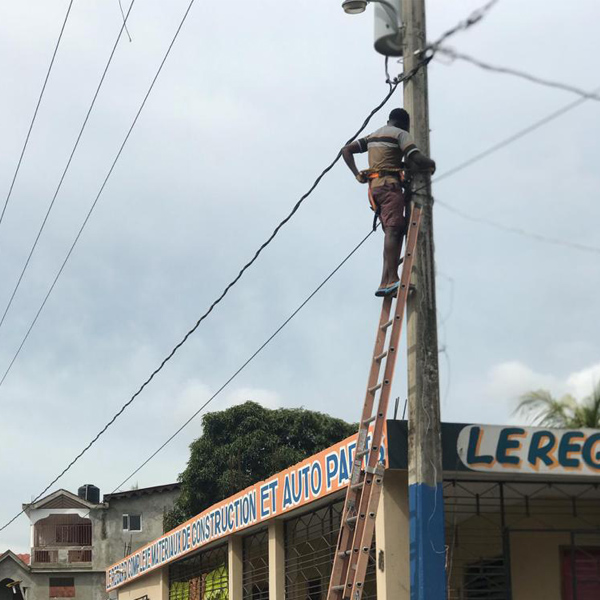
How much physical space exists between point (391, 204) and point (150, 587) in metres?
21.1

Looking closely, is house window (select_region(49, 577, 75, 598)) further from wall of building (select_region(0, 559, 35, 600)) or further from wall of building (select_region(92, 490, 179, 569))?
wall of building (select_region(92, 490, 179, 569))

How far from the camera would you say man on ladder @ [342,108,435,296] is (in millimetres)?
11039

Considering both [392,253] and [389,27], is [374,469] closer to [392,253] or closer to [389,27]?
[392,253]

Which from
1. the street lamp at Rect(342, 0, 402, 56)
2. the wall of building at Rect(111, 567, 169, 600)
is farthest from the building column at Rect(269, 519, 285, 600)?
the wall of building at Rect(111, 567, 169, 600)

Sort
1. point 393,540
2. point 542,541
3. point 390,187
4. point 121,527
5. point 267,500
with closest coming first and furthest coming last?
point 390,187
point 393,540
point 542,541
point 267,500
point 121,527

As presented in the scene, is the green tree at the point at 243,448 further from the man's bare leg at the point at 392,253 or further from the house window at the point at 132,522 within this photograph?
the man's bare leg at the point at 392,253

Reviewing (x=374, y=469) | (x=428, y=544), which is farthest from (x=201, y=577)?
(x=428, y=544)

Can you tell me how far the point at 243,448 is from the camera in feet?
167

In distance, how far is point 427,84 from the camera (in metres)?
10.9

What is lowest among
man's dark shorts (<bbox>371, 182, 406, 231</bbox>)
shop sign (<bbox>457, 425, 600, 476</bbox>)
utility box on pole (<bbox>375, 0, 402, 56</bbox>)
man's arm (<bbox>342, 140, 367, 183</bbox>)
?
shop sign (<bbox>457, 425, 600, 476</bbox>)

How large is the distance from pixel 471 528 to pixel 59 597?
4588cm

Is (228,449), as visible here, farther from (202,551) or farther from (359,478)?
(359,478)

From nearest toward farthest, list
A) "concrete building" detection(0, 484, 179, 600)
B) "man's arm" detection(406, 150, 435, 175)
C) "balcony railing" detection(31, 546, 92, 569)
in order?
"man's arm" detection(406, 150, 435, 175)
"concrete building" detection(0, 484, 179, 600)
"balcony railing" detection(31, 546, 92, 569)

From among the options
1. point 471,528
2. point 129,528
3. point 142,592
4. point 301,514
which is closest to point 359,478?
point 301,514
